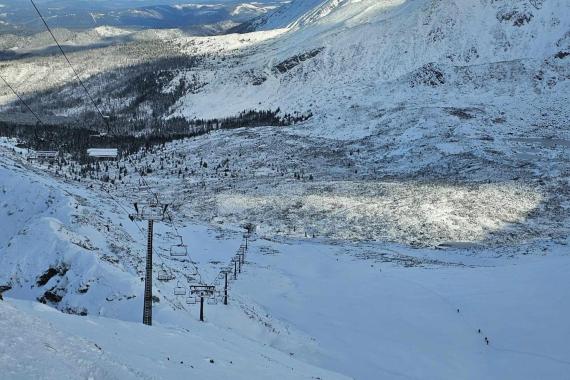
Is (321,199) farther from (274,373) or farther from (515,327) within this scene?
(274,373)

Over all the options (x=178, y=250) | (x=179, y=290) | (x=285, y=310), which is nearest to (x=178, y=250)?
(x=178, y=250)

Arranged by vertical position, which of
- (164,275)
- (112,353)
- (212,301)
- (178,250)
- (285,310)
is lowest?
(285,310)

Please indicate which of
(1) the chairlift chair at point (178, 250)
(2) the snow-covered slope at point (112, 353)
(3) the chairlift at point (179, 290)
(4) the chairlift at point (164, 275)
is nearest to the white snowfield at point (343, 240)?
(2) the snow-covered slope at point (112, 353)

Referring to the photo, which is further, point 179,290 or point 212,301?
point 212,301

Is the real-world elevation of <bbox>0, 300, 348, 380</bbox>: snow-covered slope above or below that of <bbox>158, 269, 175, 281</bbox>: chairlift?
above

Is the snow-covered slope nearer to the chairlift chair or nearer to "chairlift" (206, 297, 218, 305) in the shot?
"chairlift" (206, 297, 218, 305)

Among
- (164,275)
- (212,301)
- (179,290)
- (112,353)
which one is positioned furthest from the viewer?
(164,275)

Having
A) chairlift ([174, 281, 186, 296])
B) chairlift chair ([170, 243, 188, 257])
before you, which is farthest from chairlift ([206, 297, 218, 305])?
chairlift chair ([170, 243, 188, 257])

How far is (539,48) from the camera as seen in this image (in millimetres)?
133125

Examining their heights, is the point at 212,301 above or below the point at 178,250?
above

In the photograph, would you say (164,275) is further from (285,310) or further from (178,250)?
(178,250)

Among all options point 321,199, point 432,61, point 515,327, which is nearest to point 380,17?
point 432,61

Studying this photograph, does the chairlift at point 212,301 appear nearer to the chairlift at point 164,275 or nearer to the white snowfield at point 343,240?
the white snowfield at point 343,240

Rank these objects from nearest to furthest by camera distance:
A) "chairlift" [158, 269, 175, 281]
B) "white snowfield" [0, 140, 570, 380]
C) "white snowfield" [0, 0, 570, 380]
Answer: "white snowfield" [0, 140, 570, 380] < "white snowfield" [0, 0, 570, 380] < "chairlift" [158, 269, 175, 281]
